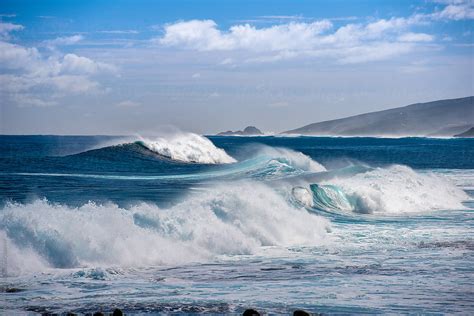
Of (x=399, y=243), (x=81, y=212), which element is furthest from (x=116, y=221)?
(x=399, y=243)

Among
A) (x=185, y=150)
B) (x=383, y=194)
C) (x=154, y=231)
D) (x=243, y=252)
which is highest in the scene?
(x=185, y=150)

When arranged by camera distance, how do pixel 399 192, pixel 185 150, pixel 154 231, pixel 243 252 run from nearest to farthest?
pixel 243 252
pixel 154 231
pixel 399 192
pixel 185 150

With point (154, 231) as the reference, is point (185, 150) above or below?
above

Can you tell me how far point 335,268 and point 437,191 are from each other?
671 inches

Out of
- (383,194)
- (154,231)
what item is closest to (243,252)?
(154,231)

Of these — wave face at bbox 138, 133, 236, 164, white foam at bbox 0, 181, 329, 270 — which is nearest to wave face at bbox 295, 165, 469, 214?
white foam at bbox 0, 181, 329, 270

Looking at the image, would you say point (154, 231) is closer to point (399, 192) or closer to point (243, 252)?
point (243, 252)

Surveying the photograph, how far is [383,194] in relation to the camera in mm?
27688

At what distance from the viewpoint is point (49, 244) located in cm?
1482

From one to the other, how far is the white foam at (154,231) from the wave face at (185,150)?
33.7 metres

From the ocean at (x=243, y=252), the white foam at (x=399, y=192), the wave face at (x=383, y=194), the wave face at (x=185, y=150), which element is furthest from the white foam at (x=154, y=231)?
the wave face at (x=185, y=150)

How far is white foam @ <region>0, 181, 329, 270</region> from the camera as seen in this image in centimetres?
1478

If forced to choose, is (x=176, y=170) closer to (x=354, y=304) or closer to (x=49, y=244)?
(x=49, y=244)

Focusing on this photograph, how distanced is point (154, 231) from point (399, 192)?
14.0 metres
